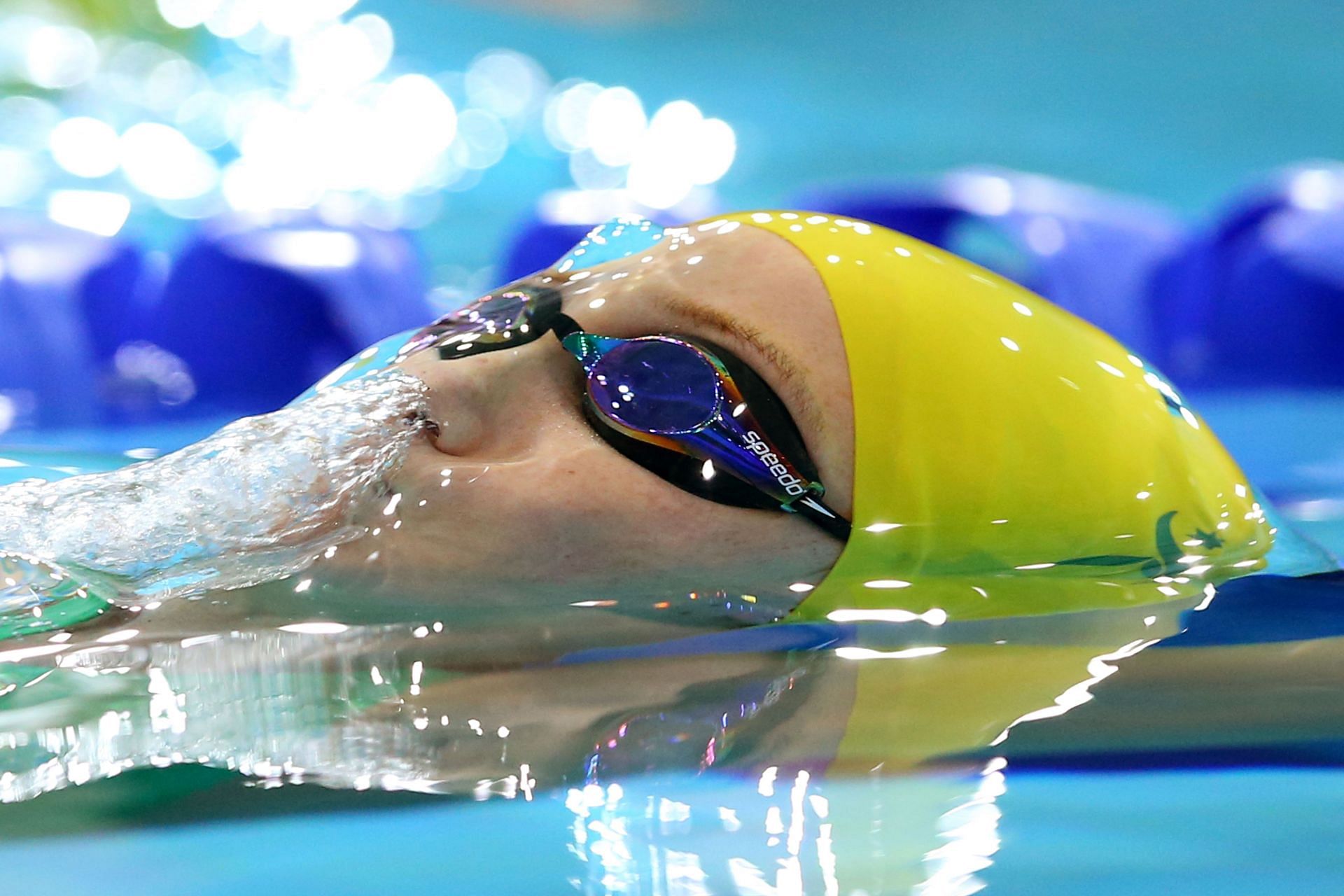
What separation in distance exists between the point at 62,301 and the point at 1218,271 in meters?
2.73

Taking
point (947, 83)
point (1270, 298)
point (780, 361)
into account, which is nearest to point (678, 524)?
point (780, 361)

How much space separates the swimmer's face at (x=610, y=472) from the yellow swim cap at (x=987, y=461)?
37 millimetres

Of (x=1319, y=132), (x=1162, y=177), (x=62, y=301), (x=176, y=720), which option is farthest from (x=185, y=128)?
(x=176, y=720)

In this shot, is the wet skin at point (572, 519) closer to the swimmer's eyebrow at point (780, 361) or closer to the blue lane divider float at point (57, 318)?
the swimmer's eyebrow at point (780, 361)

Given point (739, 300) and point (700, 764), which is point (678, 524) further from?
point (700, 764)

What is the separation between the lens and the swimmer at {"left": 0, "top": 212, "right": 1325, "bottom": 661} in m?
1.14

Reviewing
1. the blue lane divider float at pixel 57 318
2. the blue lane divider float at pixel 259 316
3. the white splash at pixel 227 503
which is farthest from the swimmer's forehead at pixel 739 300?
the blue lane divider float at pixel 57 318

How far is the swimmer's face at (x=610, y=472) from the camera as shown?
1156mm

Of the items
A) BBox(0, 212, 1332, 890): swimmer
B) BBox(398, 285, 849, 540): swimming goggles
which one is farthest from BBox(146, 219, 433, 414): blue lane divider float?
BBox(398, 285, 849, 540): swimming goggles

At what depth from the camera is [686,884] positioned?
706 mm

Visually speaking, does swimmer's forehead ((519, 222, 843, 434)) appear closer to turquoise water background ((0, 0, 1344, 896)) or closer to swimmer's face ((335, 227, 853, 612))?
swimmer's face ((335, 227, 853, 612))

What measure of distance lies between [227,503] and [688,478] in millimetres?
421

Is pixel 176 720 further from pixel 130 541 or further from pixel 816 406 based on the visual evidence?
pixel 816 406

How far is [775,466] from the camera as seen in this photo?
46.3 inches
